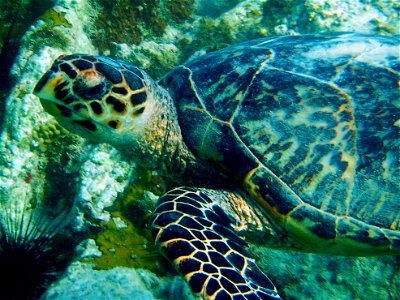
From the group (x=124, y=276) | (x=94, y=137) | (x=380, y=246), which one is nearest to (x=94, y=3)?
(x=94, y=137)

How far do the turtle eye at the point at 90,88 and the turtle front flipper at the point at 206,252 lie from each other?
79cm

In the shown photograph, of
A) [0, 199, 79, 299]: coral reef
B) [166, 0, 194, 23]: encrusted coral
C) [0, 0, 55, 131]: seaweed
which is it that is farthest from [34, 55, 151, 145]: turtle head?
[166, 0, 194, 23]: encrusted coral

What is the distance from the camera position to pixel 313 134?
184 centimetres

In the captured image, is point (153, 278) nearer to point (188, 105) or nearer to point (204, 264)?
point (204, 264)

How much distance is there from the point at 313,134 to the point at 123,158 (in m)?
1.77

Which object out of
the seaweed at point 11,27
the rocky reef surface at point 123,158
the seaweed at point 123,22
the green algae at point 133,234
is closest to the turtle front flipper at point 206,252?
the green algae at point 133,234

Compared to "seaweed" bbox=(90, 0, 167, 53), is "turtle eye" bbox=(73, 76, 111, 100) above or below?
below

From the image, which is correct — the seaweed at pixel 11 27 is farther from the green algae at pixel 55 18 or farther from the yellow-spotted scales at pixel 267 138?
the yellow-spotted scales at pixel 267 138

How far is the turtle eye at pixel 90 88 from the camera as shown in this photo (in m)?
1.78

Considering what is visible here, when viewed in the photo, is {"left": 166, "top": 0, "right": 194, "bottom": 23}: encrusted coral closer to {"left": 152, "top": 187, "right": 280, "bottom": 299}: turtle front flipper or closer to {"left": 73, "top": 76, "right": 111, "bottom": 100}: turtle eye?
{"left": 73, "top": 76, "right": 111, "bottom": 100}: turtle eye

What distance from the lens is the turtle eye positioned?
5.84ft

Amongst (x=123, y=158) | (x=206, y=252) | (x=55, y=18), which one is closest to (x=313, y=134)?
(x=206, y=252)

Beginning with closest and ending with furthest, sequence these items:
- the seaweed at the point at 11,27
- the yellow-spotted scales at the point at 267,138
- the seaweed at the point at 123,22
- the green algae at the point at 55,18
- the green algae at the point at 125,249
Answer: the yellow-spotted scales at the point at 267,138, the green algae at the point at 125,249, the seaweed at the point at 11,27, the green algae at the point at 55,18, the seaweed at the point at 123,22

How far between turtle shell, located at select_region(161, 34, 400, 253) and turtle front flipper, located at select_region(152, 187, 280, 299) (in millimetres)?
348
